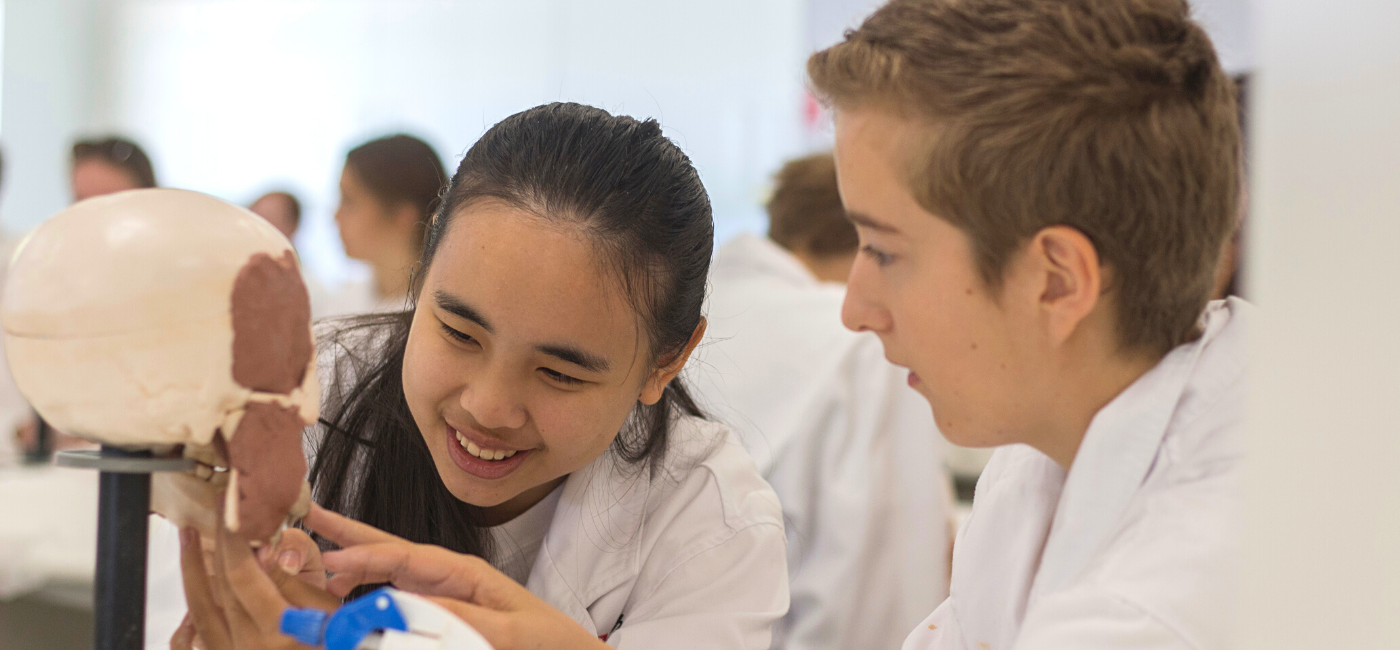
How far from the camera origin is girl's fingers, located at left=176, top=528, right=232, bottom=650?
655 mm

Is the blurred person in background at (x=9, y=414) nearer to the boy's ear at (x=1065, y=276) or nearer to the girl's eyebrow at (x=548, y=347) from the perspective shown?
the girl's eyebrow at (x=548, y=347)

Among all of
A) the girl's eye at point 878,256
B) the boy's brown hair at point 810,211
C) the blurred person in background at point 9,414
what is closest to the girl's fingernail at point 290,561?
the girl's eye at point 878,256

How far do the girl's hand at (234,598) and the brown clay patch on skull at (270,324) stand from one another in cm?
10

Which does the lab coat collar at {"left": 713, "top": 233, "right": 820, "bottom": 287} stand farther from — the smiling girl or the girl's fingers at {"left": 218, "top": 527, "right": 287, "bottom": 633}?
the girl's fingers at {"left": 218, "top": 527, "right": 287, "bottom": 633}

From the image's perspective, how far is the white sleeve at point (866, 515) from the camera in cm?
159

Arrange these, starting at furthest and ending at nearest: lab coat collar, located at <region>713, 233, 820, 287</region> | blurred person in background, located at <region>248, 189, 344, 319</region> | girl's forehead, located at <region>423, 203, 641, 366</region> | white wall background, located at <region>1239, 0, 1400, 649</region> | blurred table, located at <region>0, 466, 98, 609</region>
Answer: blurred person in background, located at <region>248, 189, 344, 319</region>
lab coat collar, located at <region>713, 233, 820, 287</region>
blurred table, located at <region>0, 466, 98, 609</region>
girl's forehead, located at <region>423, 203, 641, 366</region>
white wall background, located at <region>1239, 0, 1400, 649</region>

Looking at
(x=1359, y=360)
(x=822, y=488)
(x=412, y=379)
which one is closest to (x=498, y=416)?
(x=412, y=379)

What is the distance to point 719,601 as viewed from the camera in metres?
0.91

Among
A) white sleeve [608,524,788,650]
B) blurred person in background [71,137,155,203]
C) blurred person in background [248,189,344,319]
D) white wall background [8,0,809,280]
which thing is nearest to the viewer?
white sleeve [608,524,788,650]

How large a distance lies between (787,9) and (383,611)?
3.46 m

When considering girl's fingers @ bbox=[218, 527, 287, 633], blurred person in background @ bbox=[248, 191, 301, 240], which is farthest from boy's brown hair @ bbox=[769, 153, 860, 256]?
blurred person in background @ bbox=[248, 191, 301, 240]

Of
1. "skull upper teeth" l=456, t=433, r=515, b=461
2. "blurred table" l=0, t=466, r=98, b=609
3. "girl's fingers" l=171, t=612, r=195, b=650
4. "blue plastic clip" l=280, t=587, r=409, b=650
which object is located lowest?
"blurred table" l=0, t=466, r=98, b=609

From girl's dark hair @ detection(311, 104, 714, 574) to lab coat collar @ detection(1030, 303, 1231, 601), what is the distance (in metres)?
0.36

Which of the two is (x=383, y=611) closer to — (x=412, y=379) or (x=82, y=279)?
(x=82, y=279)
